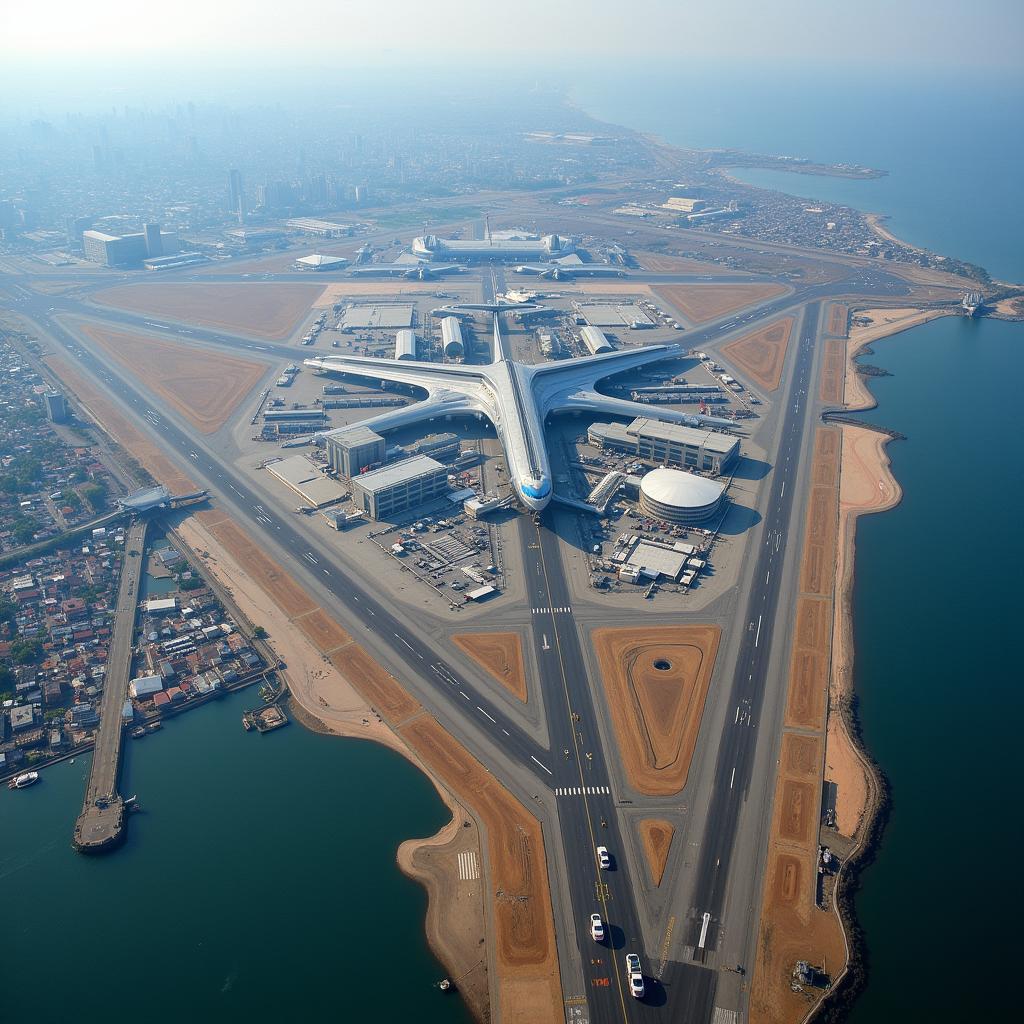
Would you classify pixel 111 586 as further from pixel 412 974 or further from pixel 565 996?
pixel 565 996

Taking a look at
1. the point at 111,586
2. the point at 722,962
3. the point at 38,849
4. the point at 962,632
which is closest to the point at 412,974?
the point at 722,962

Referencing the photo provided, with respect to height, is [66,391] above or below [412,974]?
above

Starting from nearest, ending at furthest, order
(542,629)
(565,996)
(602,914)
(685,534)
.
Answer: (565,996), (602,914), (542,629), (685,534)

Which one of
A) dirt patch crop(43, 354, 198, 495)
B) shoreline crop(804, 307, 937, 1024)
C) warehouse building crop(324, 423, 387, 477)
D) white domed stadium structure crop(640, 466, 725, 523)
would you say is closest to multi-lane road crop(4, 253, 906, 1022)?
dirt patch crop(43, 354, 198, 495)

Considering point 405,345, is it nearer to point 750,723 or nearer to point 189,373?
point 189,373

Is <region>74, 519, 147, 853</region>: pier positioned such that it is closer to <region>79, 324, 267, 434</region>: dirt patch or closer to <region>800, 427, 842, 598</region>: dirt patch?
<region>79, 324, 267, 434</region>: dirt patch

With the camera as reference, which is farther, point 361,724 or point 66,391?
point 66,391

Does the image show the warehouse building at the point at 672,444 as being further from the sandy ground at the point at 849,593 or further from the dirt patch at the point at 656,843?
the dirt patch at the point at 656,843

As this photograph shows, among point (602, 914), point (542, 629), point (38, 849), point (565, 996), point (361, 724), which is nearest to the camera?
point (565, 996)
